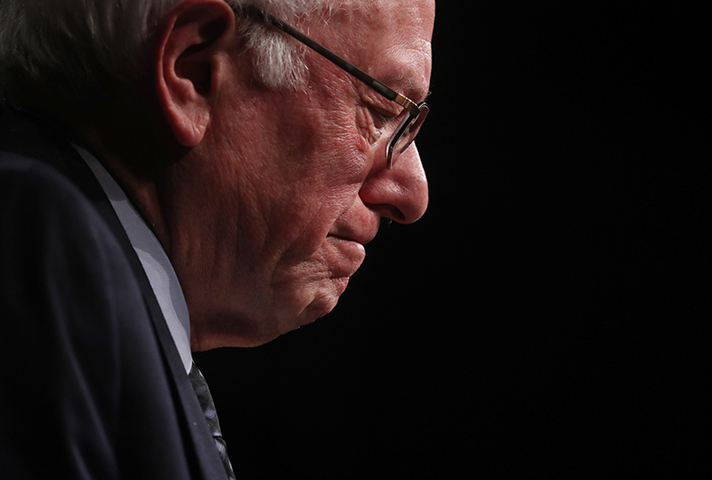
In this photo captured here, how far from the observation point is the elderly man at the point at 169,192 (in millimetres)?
484

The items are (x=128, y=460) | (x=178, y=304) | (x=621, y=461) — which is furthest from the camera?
(x=621, y=461)

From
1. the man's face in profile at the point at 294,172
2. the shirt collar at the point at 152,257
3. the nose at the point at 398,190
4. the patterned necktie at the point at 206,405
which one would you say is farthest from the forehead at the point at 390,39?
the patterned necktie at the point at 206,405

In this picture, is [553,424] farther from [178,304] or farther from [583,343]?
[178,304]

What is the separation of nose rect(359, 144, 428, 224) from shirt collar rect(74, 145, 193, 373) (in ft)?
0.95

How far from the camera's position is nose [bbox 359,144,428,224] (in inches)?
31.5

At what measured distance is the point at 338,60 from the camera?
682 mm

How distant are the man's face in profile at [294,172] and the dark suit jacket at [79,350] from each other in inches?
5.6

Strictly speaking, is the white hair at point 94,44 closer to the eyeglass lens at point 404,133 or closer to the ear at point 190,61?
the ear at point 190,61

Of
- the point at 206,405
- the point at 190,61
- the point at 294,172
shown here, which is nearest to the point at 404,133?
the point at 294,172

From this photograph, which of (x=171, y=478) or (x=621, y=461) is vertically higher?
(x=171, y=478)

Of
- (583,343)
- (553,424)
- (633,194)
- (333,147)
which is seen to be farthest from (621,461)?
(333,147)

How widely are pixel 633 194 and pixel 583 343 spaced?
1.32 ft

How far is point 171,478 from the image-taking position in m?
0.50

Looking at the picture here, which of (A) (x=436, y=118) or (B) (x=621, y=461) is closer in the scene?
(B) (x=621, y=461)
